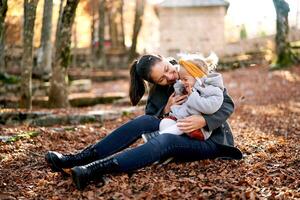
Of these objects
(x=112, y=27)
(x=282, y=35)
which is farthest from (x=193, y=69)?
(x=112, y=27)

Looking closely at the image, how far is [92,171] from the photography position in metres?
4.04

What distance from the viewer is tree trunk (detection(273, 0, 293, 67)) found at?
60.4 feet

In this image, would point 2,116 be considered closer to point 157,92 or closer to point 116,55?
point 157,92

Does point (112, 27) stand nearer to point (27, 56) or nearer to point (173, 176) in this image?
point (27, 56)

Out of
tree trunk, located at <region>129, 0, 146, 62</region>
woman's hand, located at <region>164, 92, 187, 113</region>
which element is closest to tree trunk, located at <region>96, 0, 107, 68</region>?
tree trunk, located at <region>129, 0, 146, 62</region>

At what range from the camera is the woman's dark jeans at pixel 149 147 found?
4188 mm

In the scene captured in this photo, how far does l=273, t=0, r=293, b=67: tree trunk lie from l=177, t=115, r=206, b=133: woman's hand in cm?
1510

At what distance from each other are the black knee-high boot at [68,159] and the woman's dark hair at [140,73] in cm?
81

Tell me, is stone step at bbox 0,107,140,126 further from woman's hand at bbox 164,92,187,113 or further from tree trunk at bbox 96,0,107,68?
tree trunk at bbox 96,0,107,68

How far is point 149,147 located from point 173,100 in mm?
840

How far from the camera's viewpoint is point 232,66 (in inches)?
Answer: 939

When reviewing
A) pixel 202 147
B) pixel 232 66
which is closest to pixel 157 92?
pixel 202 147

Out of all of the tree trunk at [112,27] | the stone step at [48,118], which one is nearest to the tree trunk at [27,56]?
the stone step at [48,118]

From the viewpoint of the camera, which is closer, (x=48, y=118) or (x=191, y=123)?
(x=191, y=123)
